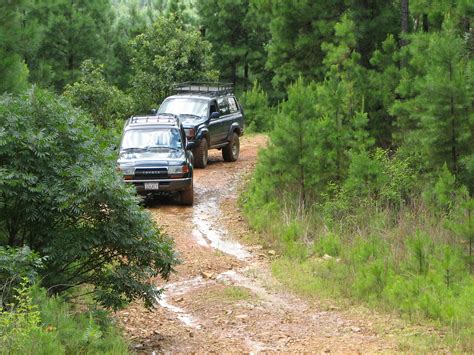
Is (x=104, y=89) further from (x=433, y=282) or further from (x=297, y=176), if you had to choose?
(x=433, y=282)

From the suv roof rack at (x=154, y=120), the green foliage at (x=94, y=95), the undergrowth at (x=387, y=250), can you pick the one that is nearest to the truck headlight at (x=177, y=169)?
the suv roof rack at (x=154, y=120)

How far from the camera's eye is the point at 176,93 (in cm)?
2798

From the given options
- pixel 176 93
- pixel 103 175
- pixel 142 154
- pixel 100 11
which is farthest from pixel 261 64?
pixel 103 175

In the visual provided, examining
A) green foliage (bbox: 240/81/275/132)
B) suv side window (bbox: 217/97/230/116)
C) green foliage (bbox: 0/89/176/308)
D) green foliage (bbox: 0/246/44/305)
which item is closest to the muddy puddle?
suv side window (bbox: 217/97/230/116)

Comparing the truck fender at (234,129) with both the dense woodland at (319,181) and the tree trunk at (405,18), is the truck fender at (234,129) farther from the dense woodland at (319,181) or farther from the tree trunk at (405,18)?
the tree trunk at (405,18)

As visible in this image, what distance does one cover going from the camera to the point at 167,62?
38062 mm

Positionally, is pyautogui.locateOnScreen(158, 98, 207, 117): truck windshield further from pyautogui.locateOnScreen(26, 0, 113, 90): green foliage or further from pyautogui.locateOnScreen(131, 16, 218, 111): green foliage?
pyautogui.locateOnScreen(26, 0, 113, 90): green foliage

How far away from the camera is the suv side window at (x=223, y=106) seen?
25619 millimetres

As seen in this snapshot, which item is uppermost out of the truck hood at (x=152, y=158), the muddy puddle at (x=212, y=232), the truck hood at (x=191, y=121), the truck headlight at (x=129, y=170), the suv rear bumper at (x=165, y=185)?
the truck hood at (x=191, y=121)

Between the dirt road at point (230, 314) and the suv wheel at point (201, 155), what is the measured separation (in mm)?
6109

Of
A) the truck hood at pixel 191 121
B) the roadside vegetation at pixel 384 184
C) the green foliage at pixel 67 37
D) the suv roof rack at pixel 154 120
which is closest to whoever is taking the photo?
the roadside vegetation at pixel 384 184

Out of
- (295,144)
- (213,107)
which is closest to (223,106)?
(213,107)

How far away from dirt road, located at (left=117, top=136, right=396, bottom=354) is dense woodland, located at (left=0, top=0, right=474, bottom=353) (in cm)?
61

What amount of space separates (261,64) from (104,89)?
15176mm
